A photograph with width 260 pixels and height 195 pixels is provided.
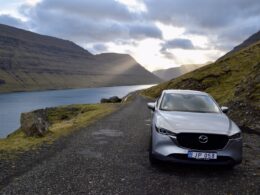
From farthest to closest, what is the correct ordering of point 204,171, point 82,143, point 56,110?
point 56,110 < point 82,143 < point 204,171

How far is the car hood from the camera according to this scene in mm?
9508

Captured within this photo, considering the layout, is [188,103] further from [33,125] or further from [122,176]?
[33,125]

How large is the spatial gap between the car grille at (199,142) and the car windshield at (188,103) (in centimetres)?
237

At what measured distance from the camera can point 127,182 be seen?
9.02m

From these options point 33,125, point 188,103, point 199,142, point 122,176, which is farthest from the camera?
point 33,125

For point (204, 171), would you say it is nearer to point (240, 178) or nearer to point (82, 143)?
point (240, 178)

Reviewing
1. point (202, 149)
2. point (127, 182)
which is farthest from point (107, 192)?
point (202, 149)

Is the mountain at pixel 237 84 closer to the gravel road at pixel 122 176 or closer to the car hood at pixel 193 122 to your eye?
the gravel road at pixel 122 176

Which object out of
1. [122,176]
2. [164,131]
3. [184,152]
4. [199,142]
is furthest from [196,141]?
[122,176]

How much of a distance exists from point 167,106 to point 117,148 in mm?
3196

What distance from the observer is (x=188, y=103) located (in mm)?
12156

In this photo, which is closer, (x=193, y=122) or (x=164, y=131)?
(x=164, y=131)

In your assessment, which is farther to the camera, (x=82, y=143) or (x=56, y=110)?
(x=56, y=110)

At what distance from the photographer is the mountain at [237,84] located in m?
20.9
